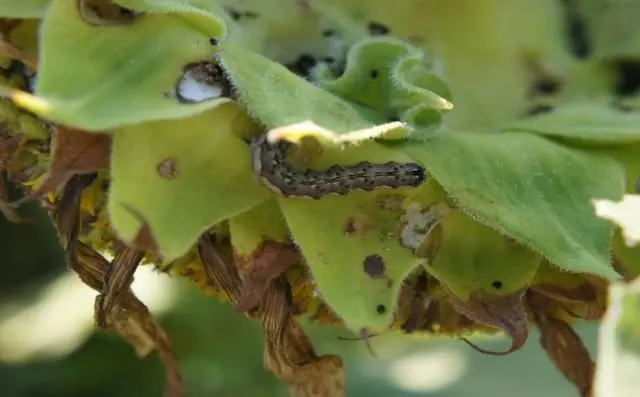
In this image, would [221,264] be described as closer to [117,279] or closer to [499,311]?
[117,279]

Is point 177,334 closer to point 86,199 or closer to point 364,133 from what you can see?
point 86,199

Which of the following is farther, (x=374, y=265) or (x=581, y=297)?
(x=581, y=297)

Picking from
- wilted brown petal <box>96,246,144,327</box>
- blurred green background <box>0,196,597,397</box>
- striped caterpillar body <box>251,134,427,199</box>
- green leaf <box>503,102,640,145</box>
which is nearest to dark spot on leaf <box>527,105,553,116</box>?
green leaf <box>503,102,640,145</box>

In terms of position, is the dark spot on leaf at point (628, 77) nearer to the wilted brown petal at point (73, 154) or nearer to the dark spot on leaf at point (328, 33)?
the dark spot on leaf at point (328, 33)

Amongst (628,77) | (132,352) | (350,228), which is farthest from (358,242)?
(132,352)

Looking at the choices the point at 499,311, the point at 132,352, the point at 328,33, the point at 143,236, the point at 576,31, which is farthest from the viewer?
the point at 132,352

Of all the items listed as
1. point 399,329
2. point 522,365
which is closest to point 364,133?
point 399,329
